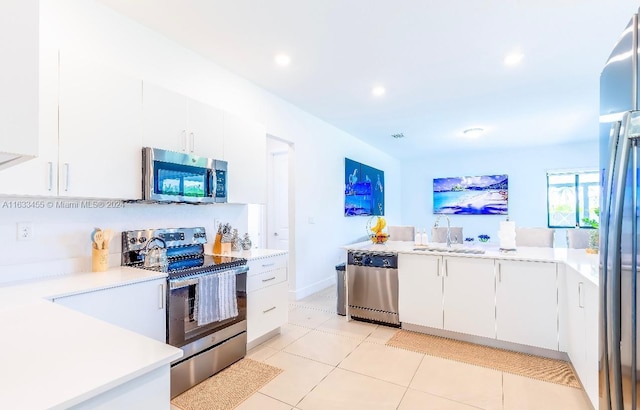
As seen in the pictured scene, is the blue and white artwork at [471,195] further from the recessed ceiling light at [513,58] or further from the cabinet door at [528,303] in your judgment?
the cabinet door at [528,303]

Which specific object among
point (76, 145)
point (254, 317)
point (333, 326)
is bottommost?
point (333, 326)

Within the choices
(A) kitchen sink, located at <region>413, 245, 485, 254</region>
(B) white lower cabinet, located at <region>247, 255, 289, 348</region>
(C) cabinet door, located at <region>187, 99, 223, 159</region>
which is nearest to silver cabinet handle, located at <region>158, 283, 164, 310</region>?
(B) white lower cabinet, located at <region>247, 255, 289, 348</region>

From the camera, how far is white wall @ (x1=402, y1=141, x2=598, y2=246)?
702cm

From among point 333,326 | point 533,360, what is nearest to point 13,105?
point 333,326

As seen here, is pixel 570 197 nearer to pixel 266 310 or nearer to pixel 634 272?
pixel 266 310

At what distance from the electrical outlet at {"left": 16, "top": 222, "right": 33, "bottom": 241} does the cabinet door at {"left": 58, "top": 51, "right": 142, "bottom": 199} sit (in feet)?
1.24

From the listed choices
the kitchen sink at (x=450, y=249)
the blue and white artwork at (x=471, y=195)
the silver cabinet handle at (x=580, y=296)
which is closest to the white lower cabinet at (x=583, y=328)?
the silver cabinet handle at (x=580, y=296)

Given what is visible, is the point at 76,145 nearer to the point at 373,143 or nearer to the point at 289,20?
the point at 289,20

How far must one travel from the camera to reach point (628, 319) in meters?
0.92

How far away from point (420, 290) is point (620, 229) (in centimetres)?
244

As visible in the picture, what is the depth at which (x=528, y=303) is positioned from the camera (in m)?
2.76

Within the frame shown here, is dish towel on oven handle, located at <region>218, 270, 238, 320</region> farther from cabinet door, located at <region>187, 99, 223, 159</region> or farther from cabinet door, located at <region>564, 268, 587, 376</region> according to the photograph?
cabinet door, located at <region>564, 268, 587, 376</region>

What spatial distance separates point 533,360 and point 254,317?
7.90 feet

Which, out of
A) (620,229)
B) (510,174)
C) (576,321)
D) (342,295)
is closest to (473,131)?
(510,174)
